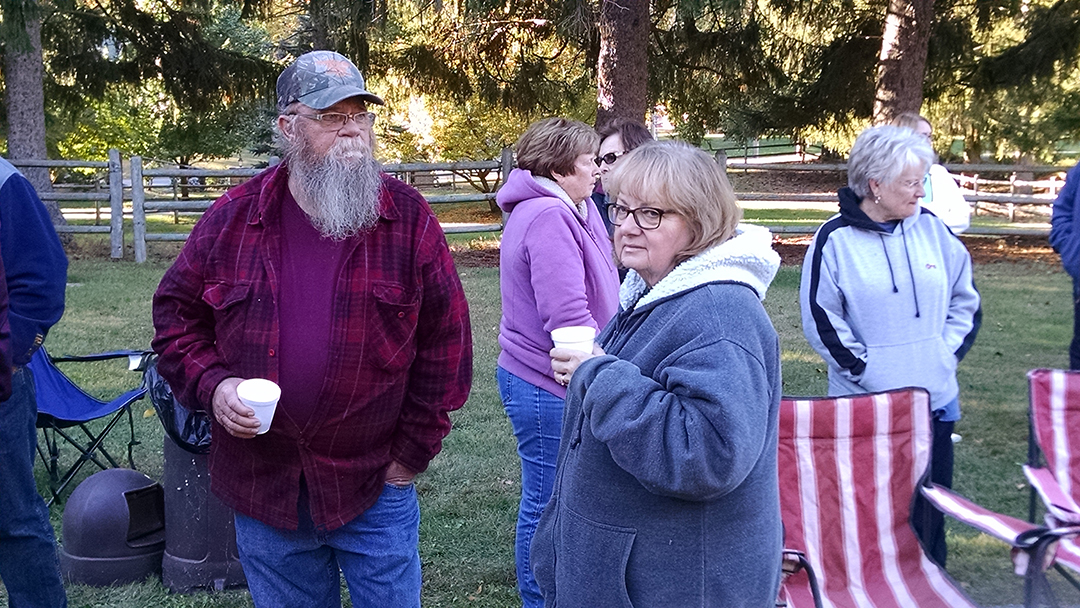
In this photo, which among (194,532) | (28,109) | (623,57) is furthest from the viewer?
(28,109)

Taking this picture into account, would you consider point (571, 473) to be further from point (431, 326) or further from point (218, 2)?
point (218, 2)

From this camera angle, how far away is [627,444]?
1817 mm

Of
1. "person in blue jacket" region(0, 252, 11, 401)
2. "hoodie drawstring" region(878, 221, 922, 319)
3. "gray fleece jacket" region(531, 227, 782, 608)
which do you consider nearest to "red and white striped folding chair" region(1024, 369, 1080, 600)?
"hoodie drawstring" region(878, 221, 922, 319)

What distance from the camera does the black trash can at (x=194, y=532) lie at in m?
3.87

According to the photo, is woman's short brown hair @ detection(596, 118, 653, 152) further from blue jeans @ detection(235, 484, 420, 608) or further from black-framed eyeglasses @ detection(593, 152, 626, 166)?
blue jeans @ detection(235, 484, 420, 608)

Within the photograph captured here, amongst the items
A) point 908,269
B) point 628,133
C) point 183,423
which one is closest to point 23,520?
point 183,423

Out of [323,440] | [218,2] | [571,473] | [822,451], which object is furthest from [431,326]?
[218,2]

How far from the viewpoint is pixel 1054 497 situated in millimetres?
3496

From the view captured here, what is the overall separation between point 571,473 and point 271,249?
987 mm

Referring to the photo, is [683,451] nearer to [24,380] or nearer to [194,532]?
[24,380]

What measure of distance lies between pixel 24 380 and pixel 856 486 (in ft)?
9.39

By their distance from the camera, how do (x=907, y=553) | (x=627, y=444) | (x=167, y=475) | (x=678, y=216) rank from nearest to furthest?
(x=627, y=444) → (x=678, y=216) → (x=907, y=553) → (x=167, y=475)

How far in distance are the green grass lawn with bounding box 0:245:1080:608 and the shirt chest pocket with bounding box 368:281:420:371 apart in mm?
1788

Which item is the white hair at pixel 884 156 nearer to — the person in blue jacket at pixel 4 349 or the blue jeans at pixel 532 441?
the blue jeans at pixel 532 441
